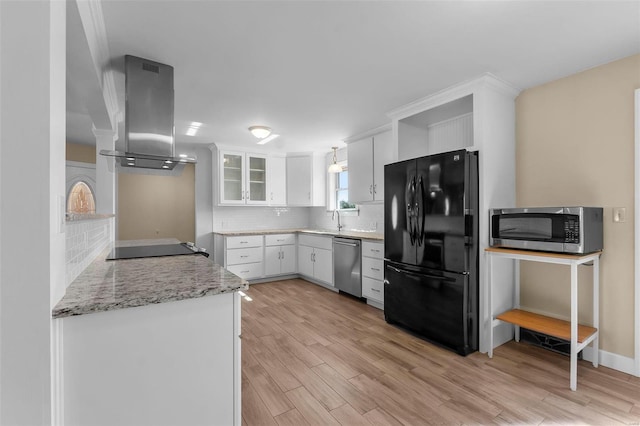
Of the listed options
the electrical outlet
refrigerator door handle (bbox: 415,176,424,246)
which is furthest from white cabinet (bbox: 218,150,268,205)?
the electrical outlet

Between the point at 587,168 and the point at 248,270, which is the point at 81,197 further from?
the point at 587,168

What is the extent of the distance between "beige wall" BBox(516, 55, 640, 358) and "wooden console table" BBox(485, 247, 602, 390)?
0.13 meters

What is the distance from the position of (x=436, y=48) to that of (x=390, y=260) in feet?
6.48

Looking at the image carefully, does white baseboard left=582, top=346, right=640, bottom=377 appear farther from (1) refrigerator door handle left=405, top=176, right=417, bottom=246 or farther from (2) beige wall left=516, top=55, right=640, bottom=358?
(1) refrigerator door handle left=405, top=176, right=417, bottom=246

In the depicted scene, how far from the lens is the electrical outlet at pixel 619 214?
7.39 feet

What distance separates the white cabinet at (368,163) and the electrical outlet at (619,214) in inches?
83.8

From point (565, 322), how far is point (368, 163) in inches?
106

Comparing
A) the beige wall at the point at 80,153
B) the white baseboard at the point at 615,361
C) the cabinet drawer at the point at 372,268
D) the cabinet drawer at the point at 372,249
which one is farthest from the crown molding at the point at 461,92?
the beige wall at the point at 80,153

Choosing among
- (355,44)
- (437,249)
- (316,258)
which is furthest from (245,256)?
(355,44)

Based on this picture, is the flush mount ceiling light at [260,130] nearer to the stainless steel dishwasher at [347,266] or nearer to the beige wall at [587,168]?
the stainless steel dishwasher at [347,266]

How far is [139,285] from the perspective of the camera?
133cm

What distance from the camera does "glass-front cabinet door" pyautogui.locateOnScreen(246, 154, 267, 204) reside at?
207 inches

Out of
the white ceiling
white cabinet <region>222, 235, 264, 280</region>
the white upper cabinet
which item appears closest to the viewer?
the white ceiling

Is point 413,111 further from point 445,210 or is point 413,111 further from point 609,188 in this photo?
point 609,188
